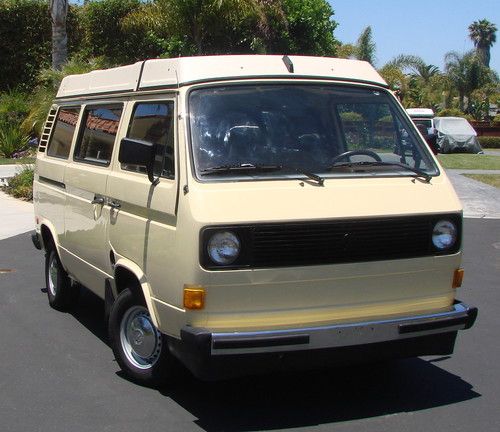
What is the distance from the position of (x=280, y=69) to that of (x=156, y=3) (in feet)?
62.3

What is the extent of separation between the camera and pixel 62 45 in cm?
2236

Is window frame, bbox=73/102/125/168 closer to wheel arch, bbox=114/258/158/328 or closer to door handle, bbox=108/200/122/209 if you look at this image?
door handle, bbox=108/200/122/209

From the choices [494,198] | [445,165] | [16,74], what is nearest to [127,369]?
[494,198]

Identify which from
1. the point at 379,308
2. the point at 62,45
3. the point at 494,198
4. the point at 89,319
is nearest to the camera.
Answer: the point at 379,308

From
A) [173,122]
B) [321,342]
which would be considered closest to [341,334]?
[321,342]

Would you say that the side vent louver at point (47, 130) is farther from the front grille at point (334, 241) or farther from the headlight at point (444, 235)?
the headlight at point (444, 235)

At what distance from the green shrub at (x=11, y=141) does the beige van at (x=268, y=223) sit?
1681 cm

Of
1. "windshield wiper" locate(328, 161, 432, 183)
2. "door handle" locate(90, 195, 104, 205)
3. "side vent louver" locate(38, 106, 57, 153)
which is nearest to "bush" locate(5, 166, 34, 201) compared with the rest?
"side vent louver" locate(38, 106, 57, 153)

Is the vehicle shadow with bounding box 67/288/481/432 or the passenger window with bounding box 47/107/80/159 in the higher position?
the passenger window with bounding box 47/107/80/159

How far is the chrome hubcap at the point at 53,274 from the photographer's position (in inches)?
295

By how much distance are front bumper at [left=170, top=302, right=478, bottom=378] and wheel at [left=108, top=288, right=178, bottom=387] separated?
1.40ft

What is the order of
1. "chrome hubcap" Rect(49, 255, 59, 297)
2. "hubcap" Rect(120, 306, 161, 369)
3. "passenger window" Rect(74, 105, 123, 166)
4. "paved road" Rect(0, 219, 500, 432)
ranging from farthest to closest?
"chrome hubcap" Rect(49, 255, 59, 297), "passenger window" Rect(74, 105, 123, 166), "hubcap" Rect(120, 306, 161, 369), "paved road" Rect(0, 219, 500, 432)

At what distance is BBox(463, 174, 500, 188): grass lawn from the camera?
63.3 feet

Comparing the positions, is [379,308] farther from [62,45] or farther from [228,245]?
[62,45]
